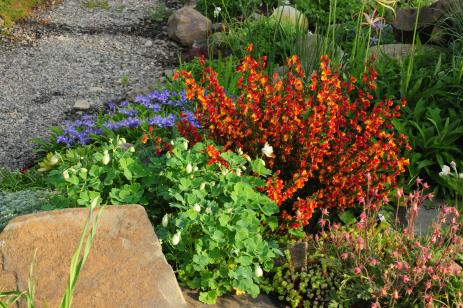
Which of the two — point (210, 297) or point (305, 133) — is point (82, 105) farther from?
point (210, 297)

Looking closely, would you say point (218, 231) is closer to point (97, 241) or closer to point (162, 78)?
point (97, 241)

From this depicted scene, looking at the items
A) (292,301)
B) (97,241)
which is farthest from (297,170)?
(97,241)

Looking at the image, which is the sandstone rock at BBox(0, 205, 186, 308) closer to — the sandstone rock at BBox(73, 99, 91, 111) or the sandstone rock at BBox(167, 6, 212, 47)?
the sandstone rock at BBox(73, 99, 91, 111)

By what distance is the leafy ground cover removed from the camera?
3.19 metres

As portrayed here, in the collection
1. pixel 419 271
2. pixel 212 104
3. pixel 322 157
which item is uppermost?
pixel 212 104

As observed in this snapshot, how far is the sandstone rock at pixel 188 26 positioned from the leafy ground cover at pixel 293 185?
2.91m

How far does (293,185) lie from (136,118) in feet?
6.00

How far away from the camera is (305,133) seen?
3732mm

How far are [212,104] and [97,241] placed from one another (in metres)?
1.21

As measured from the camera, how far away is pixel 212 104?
150 inches

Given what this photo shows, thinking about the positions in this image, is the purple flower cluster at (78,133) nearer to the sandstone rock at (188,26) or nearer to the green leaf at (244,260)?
the green leaf at (244,260)

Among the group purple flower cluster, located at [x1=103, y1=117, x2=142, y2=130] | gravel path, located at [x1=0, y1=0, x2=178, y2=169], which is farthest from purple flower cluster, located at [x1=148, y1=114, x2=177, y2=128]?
gravel path, located at [x1=0, y1=0, x2=178, y2=169]

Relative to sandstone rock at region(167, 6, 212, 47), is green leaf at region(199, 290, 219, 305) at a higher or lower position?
lower

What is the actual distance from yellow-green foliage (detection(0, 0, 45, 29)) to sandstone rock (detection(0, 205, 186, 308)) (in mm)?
5718
